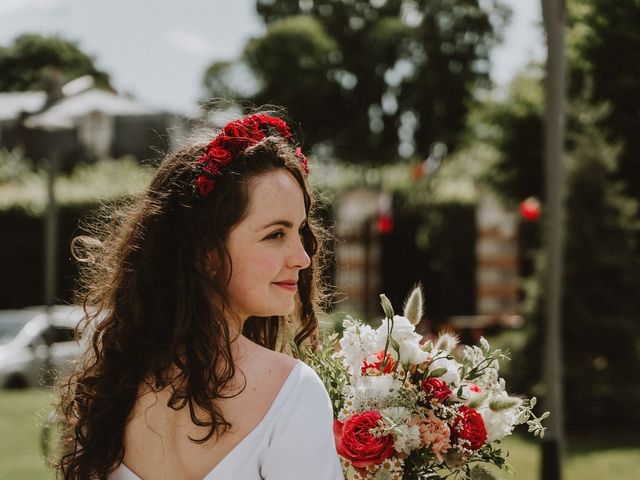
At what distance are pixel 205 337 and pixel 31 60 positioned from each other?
10.7 meters

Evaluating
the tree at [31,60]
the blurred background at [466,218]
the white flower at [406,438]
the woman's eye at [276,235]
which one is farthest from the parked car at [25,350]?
the woman's eye at [276,235]

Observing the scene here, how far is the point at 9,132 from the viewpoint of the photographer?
9328 mm

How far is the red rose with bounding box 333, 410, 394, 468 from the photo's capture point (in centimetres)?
229

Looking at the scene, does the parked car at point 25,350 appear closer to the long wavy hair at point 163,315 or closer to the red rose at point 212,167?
the long wavy hair at point 163,315

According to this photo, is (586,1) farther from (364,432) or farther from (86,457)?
(86,457)

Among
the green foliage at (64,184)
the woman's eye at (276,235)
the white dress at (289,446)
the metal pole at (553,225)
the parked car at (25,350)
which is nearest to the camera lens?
the white dress at (289,446)

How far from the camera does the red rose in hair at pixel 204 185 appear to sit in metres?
2.16

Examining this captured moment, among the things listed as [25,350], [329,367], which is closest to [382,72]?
[25,350]

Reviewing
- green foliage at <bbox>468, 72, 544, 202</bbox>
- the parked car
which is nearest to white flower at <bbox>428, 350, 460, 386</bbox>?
green foliage at <bbox>468, 72, 544, 202</bbox>

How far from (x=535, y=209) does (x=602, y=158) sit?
104 centimetres

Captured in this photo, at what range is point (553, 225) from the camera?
19.9ft

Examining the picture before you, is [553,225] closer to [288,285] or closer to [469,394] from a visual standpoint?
[469,394]

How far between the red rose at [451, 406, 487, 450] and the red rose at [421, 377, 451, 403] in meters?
0.06

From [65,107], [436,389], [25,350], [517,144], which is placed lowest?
[25,350]
